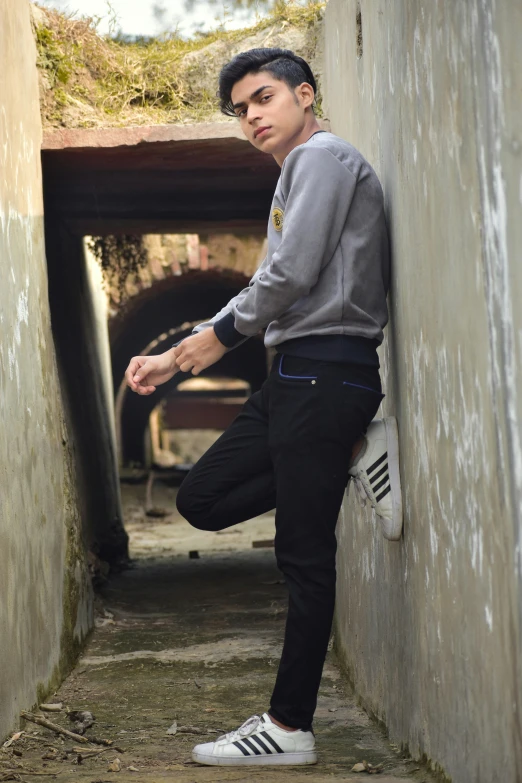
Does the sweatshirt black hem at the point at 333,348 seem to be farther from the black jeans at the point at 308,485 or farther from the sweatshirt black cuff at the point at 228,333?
the sweatshirt black cuff at the point at 228,333

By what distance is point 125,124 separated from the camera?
475 centimetres

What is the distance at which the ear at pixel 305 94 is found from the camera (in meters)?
2.62

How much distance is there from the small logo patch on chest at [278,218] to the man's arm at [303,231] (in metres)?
0.06

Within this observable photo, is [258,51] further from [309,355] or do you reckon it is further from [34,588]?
[34,588]

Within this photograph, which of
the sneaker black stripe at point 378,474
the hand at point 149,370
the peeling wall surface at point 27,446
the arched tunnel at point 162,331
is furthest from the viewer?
the arched tunnel at point 162,331

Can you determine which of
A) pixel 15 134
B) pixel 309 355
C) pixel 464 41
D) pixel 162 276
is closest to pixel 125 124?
pixel 15 134

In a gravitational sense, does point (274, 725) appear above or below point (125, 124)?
below

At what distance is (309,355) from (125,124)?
9.21 ft

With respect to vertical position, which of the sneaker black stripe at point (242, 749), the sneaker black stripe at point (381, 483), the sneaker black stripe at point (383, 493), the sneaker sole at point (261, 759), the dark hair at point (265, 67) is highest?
the dark hair at point (265, 67)

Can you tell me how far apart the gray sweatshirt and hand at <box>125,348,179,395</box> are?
0.19 m

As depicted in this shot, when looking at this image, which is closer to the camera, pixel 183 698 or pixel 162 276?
pixel 183 698

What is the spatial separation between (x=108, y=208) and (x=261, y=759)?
4.39m

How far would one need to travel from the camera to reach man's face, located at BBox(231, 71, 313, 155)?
258cm

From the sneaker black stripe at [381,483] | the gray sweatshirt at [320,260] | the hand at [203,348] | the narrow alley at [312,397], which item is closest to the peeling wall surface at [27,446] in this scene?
the narrow alley at [312,397]
